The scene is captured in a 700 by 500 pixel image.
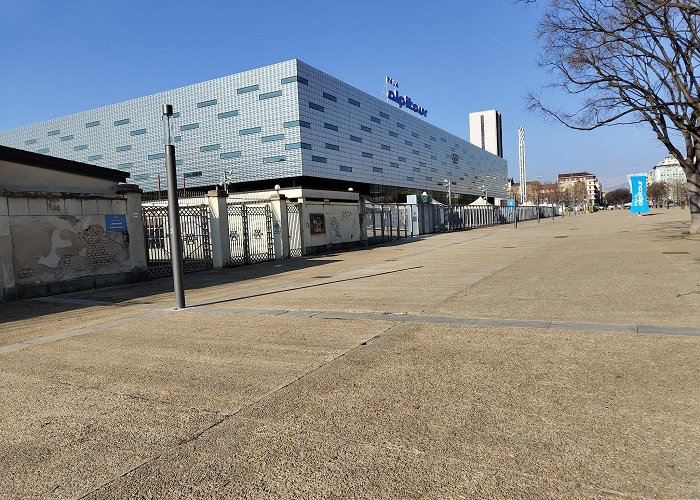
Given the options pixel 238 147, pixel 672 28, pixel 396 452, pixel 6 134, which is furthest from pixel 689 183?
pixel 6 134

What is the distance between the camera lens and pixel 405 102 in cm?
10175

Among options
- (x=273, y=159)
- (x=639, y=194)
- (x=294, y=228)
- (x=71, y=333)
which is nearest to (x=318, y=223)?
(x=294, y=228)

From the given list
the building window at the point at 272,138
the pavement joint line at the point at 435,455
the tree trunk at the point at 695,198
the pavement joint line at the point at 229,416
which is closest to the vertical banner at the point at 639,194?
the tree trunk at the point at 695,198

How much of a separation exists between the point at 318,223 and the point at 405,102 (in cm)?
8373

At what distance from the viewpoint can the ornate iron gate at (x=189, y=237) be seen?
18359 mm

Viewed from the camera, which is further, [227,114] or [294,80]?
[227,114]

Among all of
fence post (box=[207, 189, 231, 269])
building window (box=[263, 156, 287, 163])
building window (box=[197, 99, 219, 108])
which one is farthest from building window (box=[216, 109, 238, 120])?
fence post (box=[207, 189, 231, 269])

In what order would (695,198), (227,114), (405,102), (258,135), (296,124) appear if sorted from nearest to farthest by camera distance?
(695,198)
(296,124)
(258,135)
(227,114)
(405,102)

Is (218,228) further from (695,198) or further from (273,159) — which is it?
(273,159)

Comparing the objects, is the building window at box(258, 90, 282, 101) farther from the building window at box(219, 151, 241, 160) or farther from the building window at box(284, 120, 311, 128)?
the building window at box(219, 151, 241, 160)

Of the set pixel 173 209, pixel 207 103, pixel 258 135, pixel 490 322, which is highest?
pixel 207 103

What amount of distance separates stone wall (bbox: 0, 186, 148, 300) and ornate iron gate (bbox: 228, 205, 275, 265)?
17.9 ft

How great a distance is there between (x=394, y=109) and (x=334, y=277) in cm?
7989

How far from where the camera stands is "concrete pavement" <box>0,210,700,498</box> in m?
2.92
